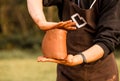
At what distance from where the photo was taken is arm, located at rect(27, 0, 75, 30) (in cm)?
280

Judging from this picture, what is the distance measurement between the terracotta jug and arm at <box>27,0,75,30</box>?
0.04 m

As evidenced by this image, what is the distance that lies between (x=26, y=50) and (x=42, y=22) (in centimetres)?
1637

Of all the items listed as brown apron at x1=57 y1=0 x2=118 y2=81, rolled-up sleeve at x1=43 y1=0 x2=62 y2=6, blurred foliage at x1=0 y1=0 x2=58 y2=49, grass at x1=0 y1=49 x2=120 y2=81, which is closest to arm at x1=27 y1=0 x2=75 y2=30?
rolled-up sleeve at x1=43 y1=0 x2=62 y2=6

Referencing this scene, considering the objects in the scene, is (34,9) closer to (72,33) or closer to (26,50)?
(72,33)

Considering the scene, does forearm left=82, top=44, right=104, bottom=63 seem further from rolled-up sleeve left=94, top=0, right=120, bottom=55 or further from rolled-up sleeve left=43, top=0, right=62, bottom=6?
rolled-up sleeve left=43, top=0, right=62, bottom=6

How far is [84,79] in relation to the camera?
3406 millimetres

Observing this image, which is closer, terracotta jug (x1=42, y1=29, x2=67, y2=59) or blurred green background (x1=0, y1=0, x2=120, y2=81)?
terracotta jug (x1=42, y1=29, x2=67, y2=59)

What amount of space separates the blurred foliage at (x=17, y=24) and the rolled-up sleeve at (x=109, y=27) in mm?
16610

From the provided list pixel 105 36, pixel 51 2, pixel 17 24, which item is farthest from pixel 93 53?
pixel 17 24

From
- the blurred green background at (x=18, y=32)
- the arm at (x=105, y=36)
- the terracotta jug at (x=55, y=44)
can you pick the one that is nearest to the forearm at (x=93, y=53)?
the arm at (x=105, y=36)

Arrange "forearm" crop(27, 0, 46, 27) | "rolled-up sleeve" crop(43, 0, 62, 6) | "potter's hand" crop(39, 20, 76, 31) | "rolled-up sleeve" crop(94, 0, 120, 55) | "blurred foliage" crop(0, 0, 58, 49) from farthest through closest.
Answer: "blurred foliage" crop(0, 0, 58, 49) < "rolled-up sleeve" crop(43, 0, 62, 6) < "rolled-up sleeve" crop(94, 0, 120, 55) < "forearm" crop(27, 0, 46, 27) < "potter's hand" crop(39, 20, 76, 31)

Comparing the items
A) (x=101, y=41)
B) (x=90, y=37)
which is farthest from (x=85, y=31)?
(x=101, y=41)

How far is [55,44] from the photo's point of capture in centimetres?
287

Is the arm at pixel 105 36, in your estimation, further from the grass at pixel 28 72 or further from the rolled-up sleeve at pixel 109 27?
the grass at pixel 28 72
